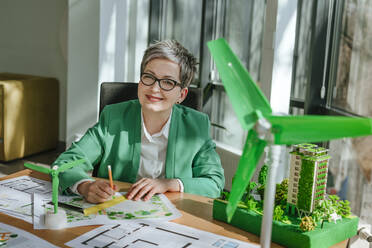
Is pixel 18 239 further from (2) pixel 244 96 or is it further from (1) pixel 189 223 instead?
(2) pixel 244 96

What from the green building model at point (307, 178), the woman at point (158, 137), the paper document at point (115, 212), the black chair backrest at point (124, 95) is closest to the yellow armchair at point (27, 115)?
the black chair backrest at point (124, 95)

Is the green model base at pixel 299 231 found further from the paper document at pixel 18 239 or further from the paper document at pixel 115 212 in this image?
the paper document at pixel 18 239

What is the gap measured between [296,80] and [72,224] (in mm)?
2065

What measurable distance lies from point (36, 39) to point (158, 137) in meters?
3.59

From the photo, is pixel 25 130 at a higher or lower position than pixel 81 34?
lower

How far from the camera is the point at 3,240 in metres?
1.02

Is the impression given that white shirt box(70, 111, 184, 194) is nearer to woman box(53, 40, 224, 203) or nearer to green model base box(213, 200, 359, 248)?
woman box(53, 40, 224, 203)

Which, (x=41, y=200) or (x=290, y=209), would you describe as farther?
(x=41, y=200)

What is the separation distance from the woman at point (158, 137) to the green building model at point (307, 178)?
47cm

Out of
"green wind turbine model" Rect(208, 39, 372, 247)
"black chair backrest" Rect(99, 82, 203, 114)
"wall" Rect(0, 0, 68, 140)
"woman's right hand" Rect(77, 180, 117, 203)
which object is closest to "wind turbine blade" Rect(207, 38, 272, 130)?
"green wind turbine model" Rect(208, 39, 372, 247)

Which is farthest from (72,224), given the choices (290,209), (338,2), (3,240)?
(338,2)

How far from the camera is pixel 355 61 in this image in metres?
2.24

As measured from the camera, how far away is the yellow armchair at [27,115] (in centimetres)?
406

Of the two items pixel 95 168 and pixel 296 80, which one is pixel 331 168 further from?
pixel 95 168
